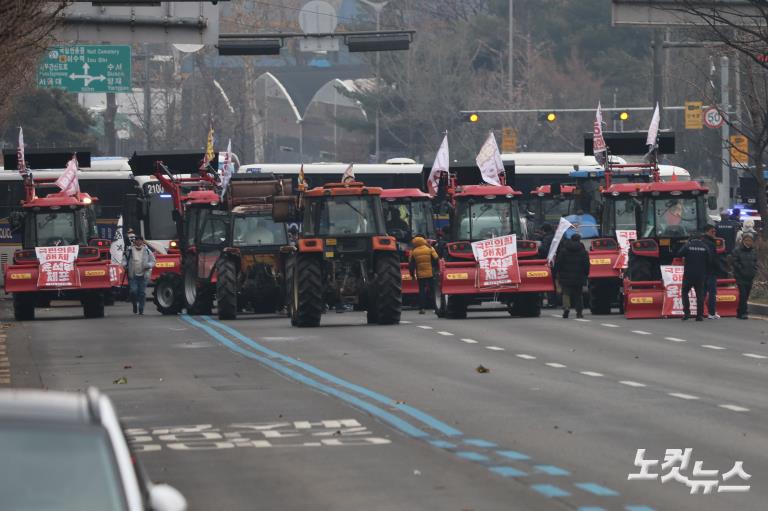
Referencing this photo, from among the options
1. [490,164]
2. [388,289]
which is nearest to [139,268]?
[490,164]

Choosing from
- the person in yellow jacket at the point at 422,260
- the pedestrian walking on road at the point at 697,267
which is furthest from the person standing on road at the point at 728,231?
the pedestrian walking on road at the point at 697,267

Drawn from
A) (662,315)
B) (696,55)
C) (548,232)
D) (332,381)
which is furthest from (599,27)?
(332,381)

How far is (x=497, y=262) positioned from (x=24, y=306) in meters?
10.4

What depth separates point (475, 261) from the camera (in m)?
33.0

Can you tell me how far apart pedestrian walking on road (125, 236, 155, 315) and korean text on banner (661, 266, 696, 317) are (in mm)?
11771

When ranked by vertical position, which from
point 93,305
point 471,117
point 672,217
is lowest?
point 93,305

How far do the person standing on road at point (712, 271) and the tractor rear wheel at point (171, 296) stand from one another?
11.8 metres

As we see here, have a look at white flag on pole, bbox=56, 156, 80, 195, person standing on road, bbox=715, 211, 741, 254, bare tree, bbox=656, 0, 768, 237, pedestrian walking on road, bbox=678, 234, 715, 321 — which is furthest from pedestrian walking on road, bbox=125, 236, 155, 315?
person standing on road, bbox=715, 211, 741, 254

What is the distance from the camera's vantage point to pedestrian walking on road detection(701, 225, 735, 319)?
3091cm

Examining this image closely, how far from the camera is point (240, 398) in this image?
18797 millimetres

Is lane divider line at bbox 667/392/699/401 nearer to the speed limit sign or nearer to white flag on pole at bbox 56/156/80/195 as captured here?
white flag on pole at bbox 56/156/80/195

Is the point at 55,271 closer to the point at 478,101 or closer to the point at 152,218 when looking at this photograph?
the point at 152,218

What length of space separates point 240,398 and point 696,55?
61692 mm

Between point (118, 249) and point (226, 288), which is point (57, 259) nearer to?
point (226, 288)
